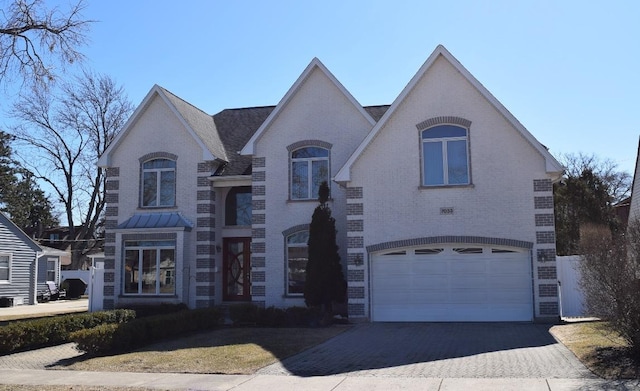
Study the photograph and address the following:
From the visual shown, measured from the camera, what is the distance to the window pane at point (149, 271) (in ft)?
76.4

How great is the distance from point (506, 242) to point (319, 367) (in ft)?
29.0

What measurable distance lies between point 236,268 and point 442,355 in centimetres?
1299

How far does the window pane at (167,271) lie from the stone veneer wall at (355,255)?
7.36 metres

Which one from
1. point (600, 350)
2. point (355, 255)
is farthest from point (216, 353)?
point (600, 350)

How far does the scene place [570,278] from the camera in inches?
798

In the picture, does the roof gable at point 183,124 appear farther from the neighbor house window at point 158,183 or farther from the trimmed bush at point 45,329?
the trimmed bush at point 45,329

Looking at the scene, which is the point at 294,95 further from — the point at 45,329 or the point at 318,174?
the point at 45,329

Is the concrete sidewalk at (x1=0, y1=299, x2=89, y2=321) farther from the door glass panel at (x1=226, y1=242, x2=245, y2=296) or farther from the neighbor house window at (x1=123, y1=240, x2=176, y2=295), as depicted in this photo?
the door glass panel at (x1=226, y1=242, x2=245, y2=296)

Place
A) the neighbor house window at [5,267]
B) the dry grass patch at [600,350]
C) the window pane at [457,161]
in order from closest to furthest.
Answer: the dry grass patch at [600,350]
the window pane at [457,161]
the neighbor house window at [5,267]

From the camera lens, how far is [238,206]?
24.6m

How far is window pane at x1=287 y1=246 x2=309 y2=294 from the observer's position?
72.0 feet

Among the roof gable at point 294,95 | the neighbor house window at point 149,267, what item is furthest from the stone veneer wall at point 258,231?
the neighbor house window at point 149,267

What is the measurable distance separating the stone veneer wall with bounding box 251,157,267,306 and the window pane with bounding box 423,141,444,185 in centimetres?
615

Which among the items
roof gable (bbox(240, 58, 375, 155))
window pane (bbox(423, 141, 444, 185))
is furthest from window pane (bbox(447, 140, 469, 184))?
roof gable (bbox(240, 58, 375, 155))
